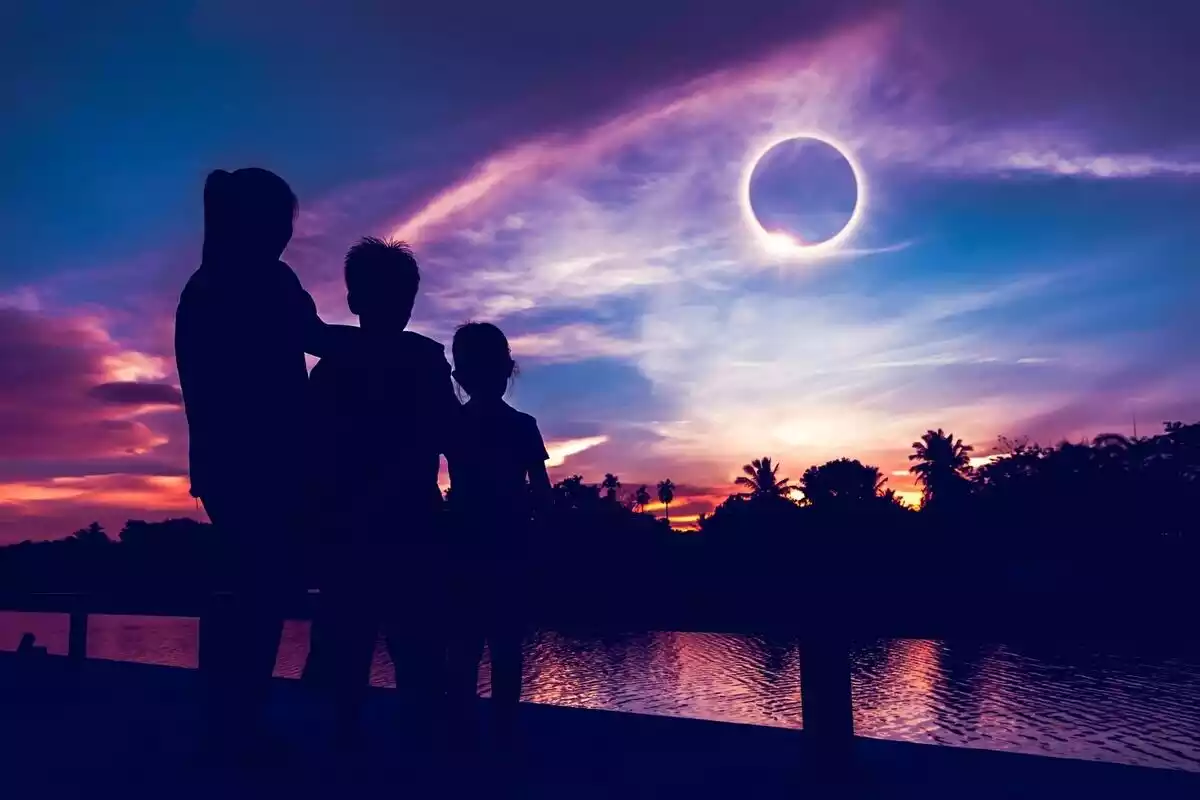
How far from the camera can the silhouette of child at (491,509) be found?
8.88 feet

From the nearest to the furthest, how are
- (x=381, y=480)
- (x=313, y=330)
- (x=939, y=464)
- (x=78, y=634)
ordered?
(x=381, y=480), (x=313, y=330), (x=78, y=634), (x=939, y=464)

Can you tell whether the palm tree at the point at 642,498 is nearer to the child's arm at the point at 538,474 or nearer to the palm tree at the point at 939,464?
the palm tree at the point at 939,464

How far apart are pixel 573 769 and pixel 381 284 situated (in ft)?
5.71

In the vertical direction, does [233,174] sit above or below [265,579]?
above

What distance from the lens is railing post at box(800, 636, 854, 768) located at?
110 inches

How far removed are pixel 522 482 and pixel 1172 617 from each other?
2.14 meters

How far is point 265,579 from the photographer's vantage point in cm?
258

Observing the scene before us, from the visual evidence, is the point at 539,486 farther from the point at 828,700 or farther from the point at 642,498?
the point at 642,498

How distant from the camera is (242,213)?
8.83 feet

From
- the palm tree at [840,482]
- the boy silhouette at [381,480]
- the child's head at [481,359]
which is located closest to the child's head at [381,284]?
the boy silhouette at [381,480]

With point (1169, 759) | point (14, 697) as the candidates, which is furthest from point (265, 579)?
point (1169, 759)

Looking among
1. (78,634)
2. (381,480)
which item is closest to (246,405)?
(381,480)

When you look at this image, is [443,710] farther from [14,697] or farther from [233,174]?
[14,697]

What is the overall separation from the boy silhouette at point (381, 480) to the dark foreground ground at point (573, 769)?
30 cm
